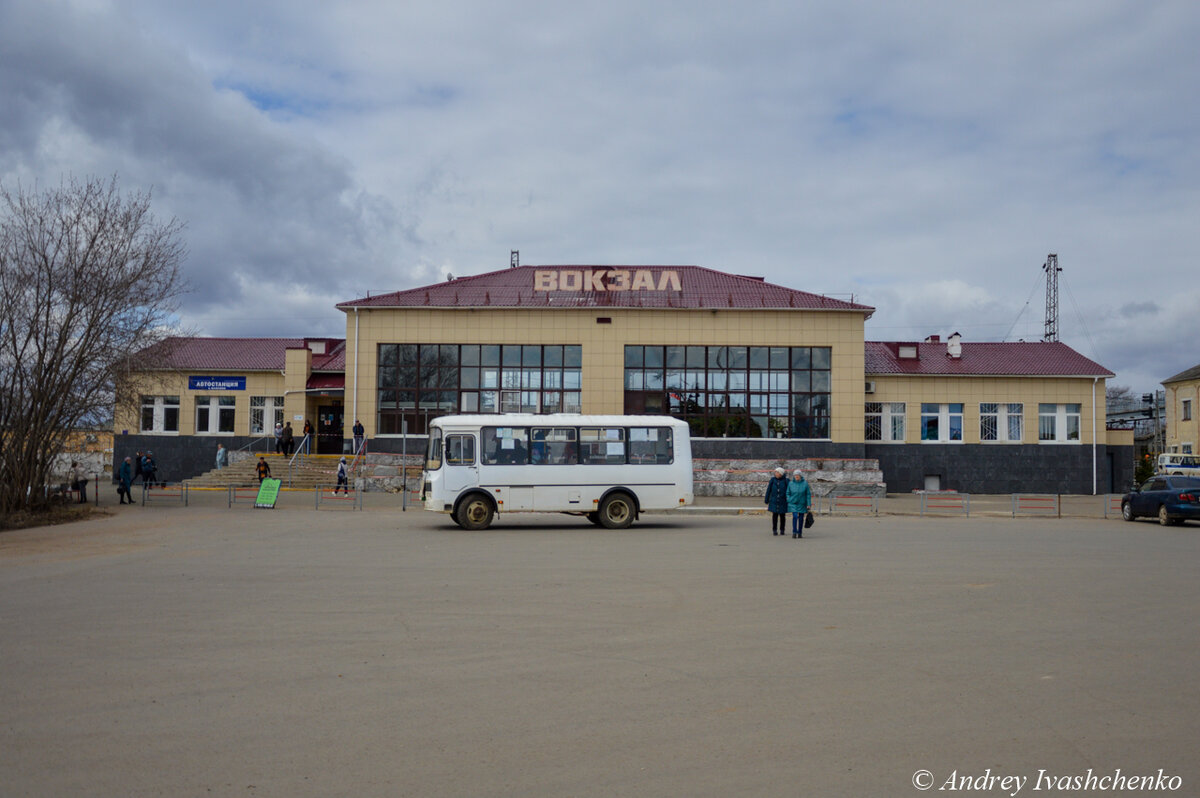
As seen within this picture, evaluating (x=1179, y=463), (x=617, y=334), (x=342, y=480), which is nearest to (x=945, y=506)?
(x=617, y=334)

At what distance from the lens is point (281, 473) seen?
40.2 metres

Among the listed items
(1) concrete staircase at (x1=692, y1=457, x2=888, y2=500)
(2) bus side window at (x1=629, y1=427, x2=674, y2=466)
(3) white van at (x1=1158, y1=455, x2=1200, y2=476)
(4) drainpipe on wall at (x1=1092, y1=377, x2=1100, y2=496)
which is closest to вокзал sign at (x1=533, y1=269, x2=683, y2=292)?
(1) concrete staircase at (x1=692, y1=457, x2=888, y2=500)

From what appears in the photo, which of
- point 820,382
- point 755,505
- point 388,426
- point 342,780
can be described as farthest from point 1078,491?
point 342,780

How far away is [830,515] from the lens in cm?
2972

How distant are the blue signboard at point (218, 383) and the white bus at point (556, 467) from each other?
2710 cm

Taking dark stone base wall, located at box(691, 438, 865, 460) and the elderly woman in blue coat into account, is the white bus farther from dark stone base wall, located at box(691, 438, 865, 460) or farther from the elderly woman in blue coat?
dark stone base wall, located at box(691, 438, 865, 460)

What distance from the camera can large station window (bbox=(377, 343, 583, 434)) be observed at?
42.6 metres

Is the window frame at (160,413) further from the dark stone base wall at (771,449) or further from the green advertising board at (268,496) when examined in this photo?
the dark stone base wall at (771,449)

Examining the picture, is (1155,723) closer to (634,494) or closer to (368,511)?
(634,494)

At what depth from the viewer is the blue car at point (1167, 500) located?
26.0 metres

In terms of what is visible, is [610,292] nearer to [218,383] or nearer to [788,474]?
[788,474]

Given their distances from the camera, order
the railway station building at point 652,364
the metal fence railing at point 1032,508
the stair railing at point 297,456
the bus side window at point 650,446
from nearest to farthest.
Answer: the bus side window at point 650,446
the metal fence railing at point 1032,508
the stair railing at point 297,456
the railway station building at point 652,364

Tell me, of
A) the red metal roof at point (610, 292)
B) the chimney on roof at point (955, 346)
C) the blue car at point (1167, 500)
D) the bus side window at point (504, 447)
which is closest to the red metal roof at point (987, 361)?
the chimney on roof at point (955, 346)

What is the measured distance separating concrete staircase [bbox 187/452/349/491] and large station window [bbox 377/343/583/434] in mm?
3269
